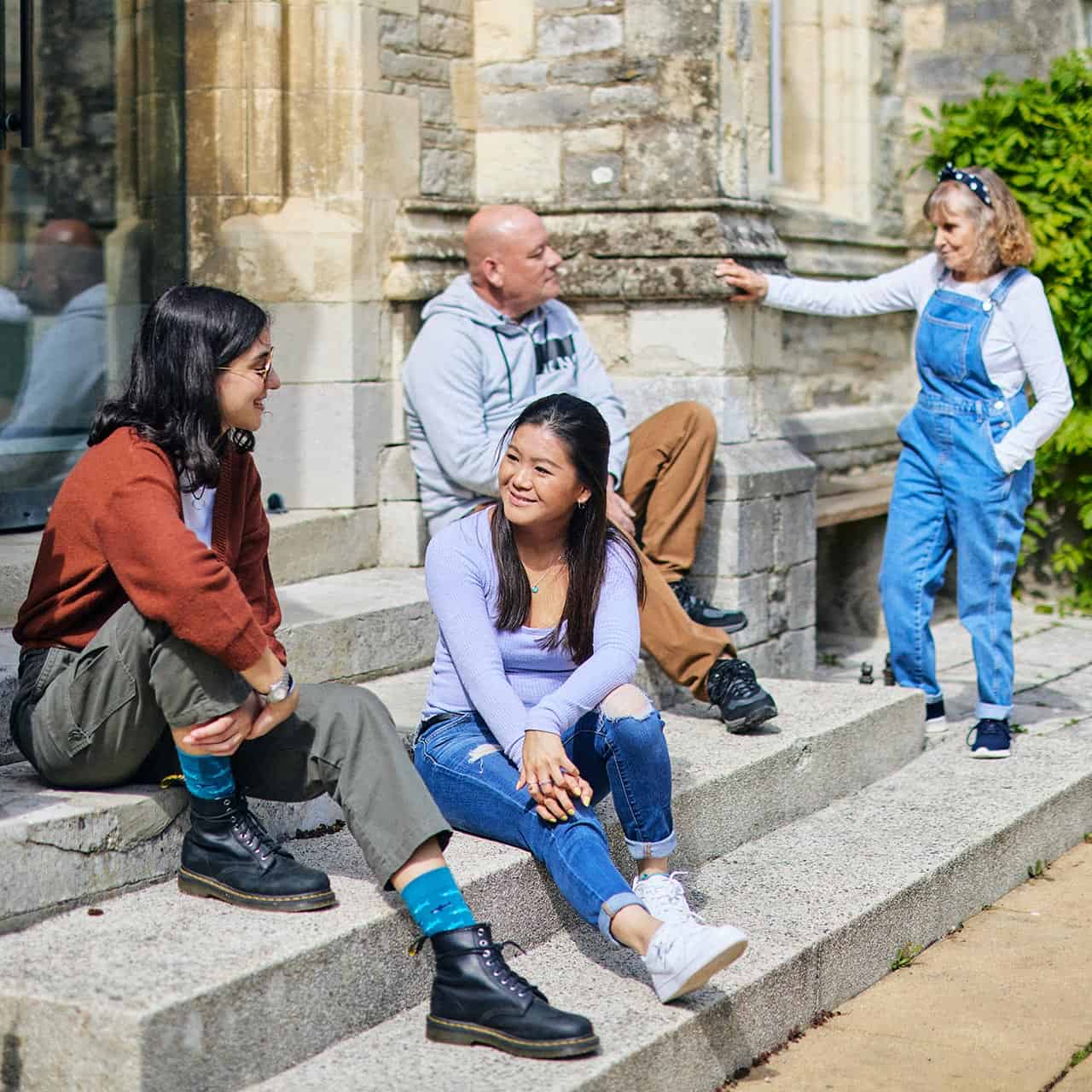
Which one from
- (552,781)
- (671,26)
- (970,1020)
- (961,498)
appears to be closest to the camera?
(552,781)

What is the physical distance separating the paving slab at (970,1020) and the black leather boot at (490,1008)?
587mm

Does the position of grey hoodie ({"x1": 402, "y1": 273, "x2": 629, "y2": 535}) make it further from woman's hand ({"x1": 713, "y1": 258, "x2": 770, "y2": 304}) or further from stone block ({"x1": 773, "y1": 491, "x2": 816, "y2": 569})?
stone block ({"x1": 773, "y1": 491, "x2": 816, "y2": 569})

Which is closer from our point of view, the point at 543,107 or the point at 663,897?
the point at 663,897

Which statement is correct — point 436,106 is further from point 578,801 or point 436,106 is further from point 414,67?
point 578,801

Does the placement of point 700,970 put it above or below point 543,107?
below

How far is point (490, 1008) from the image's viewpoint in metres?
3.19

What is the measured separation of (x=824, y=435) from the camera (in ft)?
25.6

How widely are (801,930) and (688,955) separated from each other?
707 millimetres

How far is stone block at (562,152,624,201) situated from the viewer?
6402 millimetres

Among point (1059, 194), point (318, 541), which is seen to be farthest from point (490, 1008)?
point (1059, 194)

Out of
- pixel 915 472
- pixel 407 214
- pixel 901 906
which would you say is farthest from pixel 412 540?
pixel 901 906

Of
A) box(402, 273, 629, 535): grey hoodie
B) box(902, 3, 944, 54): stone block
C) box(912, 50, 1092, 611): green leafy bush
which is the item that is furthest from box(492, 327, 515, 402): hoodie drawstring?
box(902, 3, 944, 54): stone block

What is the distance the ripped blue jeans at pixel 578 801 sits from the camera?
350cm

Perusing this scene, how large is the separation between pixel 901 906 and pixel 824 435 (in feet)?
12.5
